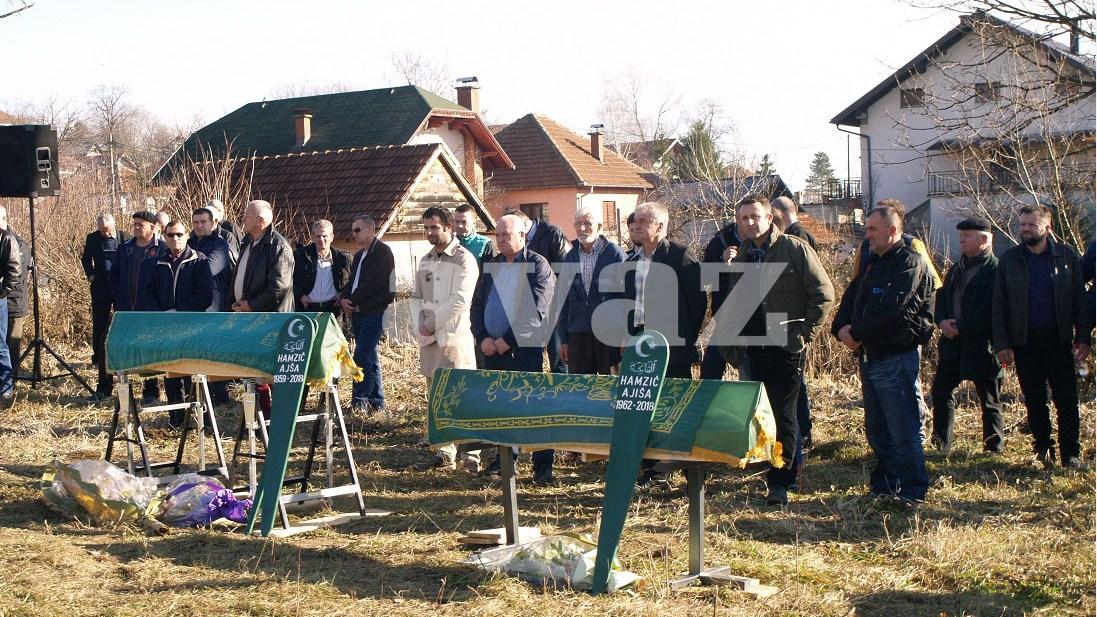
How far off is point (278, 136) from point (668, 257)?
3360 cm

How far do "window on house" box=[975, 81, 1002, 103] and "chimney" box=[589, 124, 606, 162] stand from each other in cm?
3371

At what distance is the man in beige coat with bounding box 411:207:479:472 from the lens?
790 centimetres

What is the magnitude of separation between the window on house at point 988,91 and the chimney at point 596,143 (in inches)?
1327

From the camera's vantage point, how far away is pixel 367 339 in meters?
9.83

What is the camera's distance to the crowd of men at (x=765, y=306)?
6586mm

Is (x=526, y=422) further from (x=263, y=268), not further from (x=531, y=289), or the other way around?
(x=263, y=268)

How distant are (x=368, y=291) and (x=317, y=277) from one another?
815mm

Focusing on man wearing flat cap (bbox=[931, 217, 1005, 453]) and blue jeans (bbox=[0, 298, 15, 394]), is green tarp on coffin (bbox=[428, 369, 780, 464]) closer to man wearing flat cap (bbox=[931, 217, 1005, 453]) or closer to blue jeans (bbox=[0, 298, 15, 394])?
man wearing flat cap (bbox=[931, 217, 1005, 453])

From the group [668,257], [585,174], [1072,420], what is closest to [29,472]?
[668,257]

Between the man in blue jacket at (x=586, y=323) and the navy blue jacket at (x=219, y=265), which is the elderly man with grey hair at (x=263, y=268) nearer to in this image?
the navy blue jacket at (x=219, y=265)

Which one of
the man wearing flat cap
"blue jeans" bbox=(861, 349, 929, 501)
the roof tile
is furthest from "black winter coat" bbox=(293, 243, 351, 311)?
the roof tile

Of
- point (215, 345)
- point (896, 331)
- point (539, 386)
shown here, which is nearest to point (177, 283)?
point (215, 345)

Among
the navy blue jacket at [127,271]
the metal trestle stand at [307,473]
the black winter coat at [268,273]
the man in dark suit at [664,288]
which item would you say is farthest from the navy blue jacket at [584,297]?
the navy blue jacket at [127,271]

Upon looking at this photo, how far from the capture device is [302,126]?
37.7 meters
